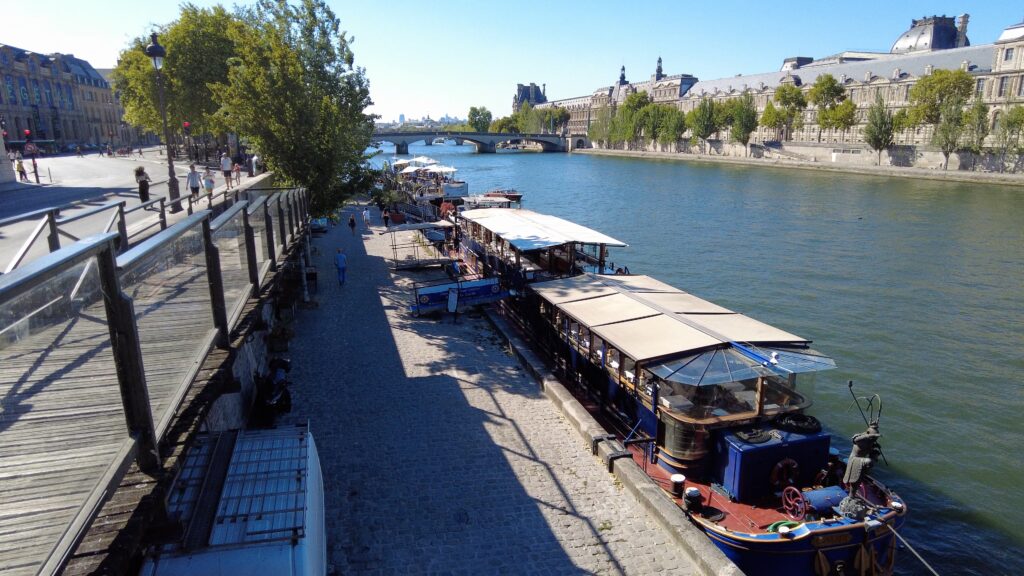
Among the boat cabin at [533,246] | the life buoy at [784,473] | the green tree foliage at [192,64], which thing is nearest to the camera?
the life buoy at [784,473]

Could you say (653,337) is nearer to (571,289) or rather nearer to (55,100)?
(571,289)

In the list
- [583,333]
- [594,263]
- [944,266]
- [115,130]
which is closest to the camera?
[583,333]

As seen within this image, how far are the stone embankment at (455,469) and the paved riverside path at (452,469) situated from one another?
0.02 meters

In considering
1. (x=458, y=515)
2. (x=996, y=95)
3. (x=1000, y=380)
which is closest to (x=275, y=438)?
(x=458, y=515)

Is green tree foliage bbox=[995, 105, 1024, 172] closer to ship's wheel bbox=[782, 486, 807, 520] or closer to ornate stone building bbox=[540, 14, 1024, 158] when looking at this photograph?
ornate stone building bbox=[540, 14, 1024, 158]

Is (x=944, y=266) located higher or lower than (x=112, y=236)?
lower

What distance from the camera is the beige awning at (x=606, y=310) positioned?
12375mm

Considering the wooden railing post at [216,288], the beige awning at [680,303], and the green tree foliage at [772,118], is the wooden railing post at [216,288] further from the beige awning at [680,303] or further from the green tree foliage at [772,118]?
the green tree foliage at [772,118]

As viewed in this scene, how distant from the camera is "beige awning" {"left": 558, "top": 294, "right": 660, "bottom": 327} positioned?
12.4 metres

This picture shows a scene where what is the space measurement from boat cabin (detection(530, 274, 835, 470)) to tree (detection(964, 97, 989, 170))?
253ft

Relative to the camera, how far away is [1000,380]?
17.8 metres

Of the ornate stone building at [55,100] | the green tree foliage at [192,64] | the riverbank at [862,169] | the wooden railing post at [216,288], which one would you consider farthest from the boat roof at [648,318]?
the ornate stone building at [55,100]

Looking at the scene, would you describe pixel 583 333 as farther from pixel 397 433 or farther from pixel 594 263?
pixel 594 263

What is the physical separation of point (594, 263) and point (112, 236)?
54.2 ft
